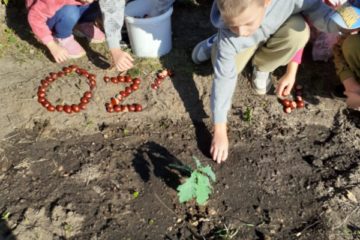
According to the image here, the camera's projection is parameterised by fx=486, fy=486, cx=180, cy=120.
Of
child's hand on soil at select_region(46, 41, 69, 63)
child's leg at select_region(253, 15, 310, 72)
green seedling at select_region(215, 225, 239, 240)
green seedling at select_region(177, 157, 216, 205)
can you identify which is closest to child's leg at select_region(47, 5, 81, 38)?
child's hand on soil at select_region(46, 41, 69, 63)

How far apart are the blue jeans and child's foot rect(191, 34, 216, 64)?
1081mm

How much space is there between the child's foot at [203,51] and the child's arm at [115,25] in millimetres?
754

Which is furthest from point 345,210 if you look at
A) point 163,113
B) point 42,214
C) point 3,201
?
point 3,201

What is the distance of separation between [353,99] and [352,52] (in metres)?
0.40

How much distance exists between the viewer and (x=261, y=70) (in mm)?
4328

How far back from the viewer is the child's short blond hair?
306cm

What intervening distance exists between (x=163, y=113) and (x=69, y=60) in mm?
1204

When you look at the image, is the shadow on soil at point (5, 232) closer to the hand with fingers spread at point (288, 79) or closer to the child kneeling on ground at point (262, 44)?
the child kneeling on ground at point (262, 44)

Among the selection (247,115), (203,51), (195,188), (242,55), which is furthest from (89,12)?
(195,188)

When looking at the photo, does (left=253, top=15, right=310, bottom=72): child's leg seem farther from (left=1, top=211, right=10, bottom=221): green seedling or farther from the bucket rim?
(left=1, top=211, right=10, bottom=221): green seedling

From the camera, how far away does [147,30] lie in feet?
14.8

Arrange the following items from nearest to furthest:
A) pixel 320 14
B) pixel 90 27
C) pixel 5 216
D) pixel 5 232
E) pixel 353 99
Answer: pixel 5 232, pixel 5 216, pixel 320 14, pixel 353 99, pixel 90 27

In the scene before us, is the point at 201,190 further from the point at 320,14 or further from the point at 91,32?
the point at 91,32

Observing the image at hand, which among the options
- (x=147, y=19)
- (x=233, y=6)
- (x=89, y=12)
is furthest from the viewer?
(x=89, y=12)
